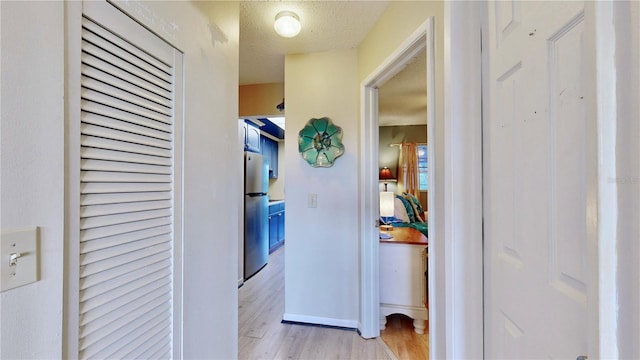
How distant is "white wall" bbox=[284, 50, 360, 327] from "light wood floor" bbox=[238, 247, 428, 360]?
0.46 feet

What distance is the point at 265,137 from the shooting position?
4.84 m

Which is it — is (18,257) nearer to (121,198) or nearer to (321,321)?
(121,198)

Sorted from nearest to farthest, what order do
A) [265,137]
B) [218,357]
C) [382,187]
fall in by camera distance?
[218,357] → [265,137] → [382,187]

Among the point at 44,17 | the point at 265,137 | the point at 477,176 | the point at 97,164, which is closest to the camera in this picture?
the point at 44,17

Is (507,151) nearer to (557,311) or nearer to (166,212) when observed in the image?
(557,311)

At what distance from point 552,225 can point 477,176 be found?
A: 38 cm

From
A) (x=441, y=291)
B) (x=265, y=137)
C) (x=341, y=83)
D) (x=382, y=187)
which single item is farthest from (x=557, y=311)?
(x=382, y=187)

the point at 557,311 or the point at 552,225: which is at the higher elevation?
the point at 552,225

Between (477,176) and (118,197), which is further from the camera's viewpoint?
(477,176)

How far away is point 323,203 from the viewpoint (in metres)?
2.35

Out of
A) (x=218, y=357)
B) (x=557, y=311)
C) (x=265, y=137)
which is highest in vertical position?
(x=265, y=137)

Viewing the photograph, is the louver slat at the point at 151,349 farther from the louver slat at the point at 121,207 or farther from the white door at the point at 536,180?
the white door at the point at 536,180

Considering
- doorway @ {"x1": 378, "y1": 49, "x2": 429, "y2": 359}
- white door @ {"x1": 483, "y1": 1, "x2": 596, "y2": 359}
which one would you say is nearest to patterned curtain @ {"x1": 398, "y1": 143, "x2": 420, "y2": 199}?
doorway @ {"x1": 378, "y1": 49, "x2": 429, "y2": 359}

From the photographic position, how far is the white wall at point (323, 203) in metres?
2.29
